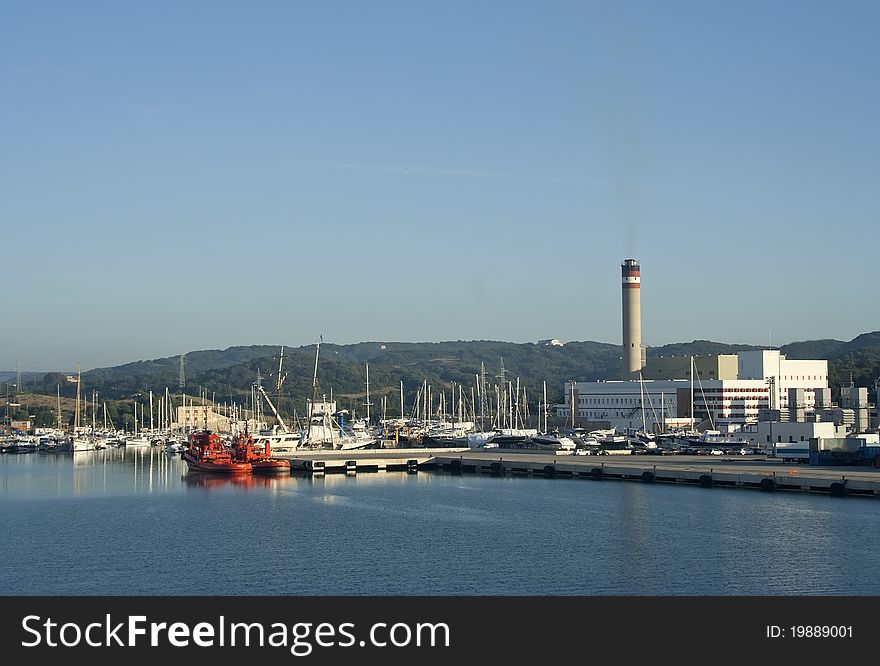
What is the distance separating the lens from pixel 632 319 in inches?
4658

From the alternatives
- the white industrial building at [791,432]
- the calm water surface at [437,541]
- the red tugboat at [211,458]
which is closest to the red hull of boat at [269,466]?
the red tugboat at [211,458]

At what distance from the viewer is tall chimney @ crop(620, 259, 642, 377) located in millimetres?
117812

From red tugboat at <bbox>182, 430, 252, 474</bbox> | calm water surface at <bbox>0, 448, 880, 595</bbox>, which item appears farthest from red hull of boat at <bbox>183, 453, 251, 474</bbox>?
calm water surface at <bbox>0, 448, 880, 595</bbox>

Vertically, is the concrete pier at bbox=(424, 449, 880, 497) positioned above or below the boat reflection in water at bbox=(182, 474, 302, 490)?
above

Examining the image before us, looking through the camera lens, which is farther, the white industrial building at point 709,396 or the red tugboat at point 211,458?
the white industrial building at point 709,396

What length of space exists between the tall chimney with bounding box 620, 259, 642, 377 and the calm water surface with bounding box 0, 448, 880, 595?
192 feet

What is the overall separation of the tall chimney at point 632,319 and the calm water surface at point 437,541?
58.7 metres

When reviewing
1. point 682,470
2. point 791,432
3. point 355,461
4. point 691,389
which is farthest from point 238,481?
point 691,389

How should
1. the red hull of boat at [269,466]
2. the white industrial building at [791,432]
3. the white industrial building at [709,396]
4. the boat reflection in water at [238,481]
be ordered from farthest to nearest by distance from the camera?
the white industrial building at [709,396], the white industrial building at [791,432], the red hull of boat at [269,466], the boat reflection in water at [238,481]

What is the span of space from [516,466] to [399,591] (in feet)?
139

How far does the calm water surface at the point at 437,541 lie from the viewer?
98.7ft

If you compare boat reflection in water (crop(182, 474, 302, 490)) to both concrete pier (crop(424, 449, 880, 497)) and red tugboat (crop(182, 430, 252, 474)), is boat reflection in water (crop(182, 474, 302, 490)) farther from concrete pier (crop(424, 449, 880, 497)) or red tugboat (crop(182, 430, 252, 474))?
concrete pier (crop(424, 449, 880, 497))

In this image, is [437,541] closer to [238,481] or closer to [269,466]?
[238,481]

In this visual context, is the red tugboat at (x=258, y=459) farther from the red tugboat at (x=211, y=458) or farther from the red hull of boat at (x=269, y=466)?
the red tugboat at (x=211, y=458)
